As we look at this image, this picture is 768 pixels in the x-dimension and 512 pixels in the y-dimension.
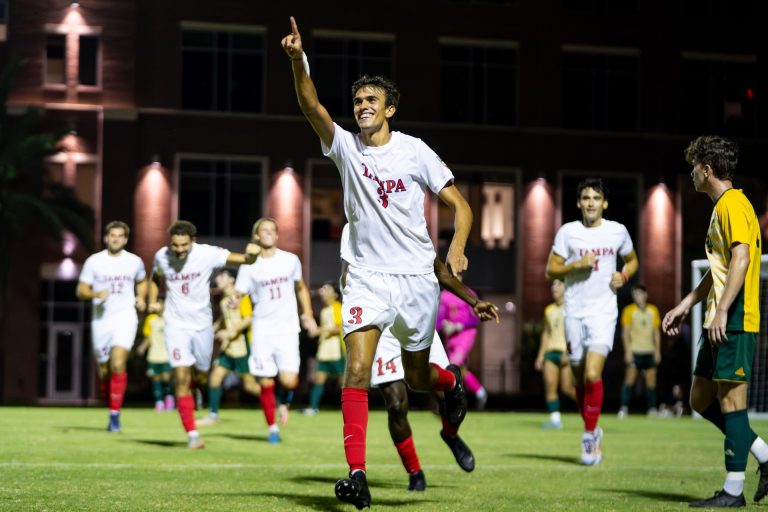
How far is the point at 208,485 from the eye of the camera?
34.0 ft

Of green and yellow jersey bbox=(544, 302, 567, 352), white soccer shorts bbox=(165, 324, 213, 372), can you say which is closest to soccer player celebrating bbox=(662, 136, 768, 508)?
white soccer shorts bbox=(165, 324, 213, 372)

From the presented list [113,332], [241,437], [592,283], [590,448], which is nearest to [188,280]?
[113,332]

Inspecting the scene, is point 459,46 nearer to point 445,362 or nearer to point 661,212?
point 661,212

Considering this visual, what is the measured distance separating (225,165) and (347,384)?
119 ft

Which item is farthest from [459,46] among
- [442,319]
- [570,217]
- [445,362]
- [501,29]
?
[445,362]

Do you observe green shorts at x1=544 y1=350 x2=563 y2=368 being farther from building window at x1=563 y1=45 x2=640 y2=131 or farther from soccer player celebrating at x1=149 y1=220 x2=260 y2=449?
building window at x1=563 y1=45 x2=640 y2=131

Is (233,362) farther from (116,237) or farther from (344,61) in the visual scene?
(344,61)

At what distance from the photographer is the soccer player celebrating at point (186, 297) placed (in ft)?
49.0

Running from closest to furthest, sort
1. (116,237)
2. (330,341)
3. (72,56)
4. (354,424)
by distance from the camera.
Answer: (354,424) → (116,237) → (330,341) → (72,56)

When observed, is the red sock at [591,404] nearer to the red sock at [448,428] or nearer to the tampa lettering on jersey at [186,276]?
the red sock at [448,428]

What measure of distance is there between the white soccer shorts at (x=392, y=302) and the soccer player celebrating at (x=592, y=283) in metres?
4.75

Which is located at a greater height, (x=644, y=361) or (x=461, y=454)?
(x=461, y=454)

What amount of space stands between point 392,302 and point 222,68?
37.0 meters

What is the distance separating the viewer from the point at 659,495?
10211 mm
